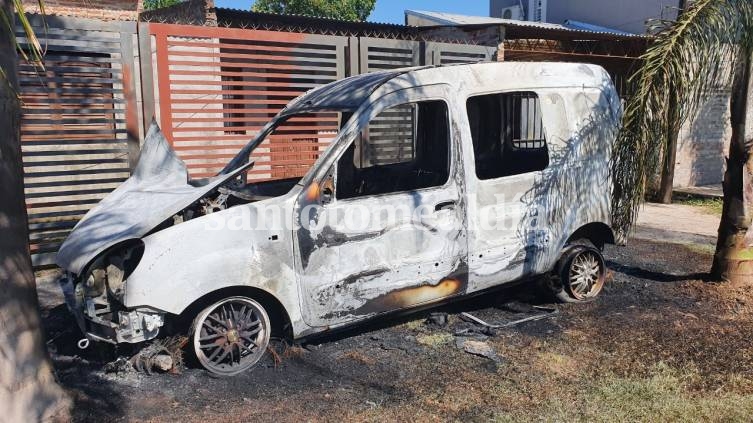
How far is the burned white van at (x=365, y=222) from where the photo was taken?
4.04m

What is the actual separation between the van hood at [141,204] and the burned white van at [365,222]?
0.02 metres

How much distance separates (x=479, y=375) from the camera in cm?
433

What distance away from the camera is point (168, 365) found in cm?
416

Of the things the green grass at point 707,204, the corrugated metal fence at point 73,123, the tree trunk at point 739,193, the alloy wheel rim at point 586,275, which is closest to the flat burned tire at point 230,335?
the alloy wheel rim at point 586,275

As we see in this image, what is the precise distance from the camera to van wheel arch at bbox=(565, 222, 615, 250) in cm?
584

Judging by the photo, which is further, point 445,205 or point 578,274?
point 578,274

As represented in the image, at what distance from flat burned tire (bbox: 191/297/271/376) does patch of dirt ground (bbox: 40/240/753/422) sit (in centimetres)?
10

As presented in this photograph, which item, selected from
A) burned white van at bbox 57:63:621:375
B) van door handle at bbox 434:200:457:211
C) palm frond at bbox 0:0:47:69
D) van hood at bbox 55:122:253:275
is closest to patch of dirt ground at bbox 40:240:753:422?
burned white van at bbox 57:63:621:375

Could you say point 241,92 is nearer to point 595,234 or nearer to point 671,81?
point 595,234

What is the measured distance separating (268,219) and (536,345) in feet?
7.37

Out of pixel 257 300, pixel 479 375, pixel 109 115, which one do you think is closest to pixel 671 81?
pixel 479 375

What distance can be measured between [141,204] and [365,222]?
161 centimetres

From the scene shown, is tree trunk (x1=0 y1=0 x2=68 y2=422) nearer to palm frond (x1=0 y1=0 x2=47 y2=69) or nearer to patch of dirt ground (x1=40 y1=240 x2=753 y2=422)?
palm frond (x1=0 y1=0 x2=47 y2=69)

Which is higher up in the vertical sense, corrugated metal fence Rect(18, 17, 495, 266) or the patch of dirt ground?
corrugated metal fence Rect(18, 17, 495, 266)
